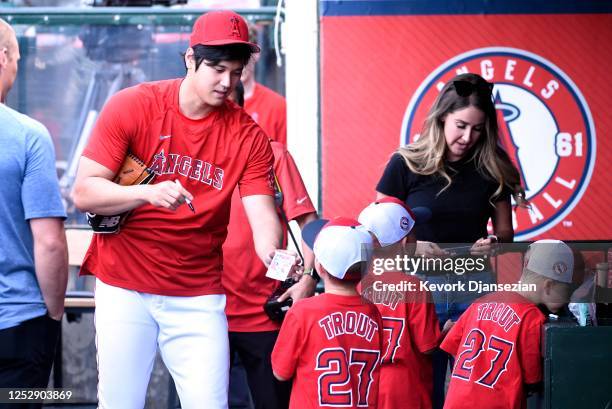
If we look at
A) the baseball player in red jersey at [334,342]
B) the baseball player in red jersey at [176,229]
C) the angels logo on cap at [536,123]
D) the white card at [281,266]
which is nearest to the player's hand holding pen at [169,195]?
the baseball player in red jersey at [176,229]

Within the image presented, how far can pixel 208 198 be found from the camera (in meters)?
4.07

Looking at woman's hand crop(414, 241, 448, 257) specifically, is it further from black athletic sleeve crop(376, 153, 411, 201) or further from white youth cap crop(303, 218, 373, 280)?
white youth cap crop(303, 218, 373, 280)

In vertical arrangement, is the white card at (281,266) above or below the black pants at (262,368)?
above

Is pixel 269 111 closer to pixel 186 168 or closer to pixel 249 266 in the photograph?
pixel 249 266

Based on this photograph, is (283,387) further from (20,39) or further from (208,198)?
(20,39)

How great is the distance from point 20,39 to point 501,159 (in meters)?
3.86

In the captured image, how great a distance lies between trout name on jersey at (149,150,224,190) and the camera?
4023 mm

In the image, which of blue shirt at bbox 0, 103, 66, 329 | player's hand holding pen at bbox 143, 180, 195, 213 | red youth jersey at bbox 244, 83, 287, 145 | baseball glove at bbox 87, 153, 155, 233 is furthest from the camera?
red youth jersey at bbox 244, 83, 287, 145

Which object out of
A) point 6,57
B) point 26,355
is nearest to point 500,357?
point 26,355

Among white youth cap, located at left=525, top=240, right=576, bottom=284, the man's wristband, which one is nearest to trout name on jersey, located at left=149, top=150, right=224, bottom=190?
the man's wristband

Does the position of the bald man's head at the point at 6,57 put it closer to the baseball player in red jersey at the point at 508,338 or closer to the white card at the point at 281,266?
the white card at the point at 281,266

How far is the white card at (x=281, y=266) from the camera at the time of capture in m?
3.89

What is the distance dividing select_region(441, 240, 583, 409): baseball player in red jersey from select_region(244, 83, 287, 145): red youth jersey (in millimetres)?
2157

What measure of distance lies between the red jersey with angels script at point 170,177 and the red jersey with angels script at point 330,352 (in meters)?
0.37
